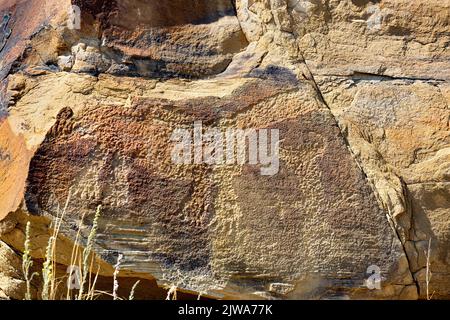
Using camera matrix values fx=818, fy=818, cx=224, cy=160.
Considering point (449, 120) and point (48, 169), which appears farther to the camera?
point (449, 120)

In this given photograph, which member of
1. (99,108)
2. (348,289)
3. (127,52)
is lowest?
(348,289)

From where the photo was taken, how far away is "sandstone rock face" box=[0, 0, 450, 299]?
9.84ft

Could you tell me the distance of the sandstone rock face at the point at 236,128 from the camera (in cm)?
300

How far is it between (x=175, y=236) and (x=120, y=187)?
272 mm

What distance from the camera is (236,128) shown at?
3.14 metres

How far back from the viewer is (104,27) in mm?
3164

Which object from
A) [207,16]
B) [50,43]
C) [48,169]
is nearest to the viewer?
[48,169]

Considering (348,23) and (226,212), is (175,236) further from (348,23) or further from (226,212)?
(348,23)

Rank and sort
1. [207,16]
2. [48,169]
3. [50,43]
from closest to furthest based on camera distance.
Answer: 1. [48,169]
2. [50,43]
3. [207,16]

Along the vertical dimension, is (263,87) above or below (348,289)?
above

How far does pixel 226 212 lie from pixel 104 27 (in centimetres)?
86

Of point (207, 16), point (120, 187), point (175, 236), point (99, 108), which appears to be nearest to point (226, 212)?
point (175, 236)

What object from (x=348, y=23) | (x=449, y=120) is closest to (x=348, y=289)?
(x=449, y=120)

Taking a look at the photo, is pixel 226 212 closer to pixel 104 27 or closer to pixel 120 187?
pixel 120 187
